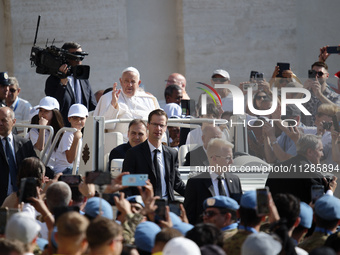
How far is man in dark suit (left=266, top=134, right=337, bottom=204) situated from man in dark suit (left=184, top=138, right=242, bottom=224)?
14.4 inches

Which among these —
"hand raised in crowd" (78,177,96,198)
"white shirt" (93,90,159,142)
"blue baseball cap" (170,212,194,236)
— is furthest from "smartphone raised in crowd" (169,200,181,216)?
"white shirt" (93,90,159,142)

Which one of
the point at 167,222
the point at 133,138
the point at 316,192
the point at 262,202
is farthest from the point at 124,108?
the point at 262,202

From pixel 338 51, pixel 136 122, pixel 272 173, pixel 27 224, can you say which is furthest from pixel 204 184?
pixel 338 51

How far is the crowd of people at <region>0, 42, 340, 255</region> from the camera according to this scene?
5.86 meters

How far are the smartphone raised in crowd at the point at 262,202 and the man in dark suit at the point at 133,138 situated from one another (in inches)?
126

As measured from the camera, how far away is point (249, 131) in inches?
381

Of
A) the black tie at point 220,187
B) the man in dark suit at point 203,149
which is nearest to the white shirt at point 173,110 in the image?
the man in dark suit at point 203,149

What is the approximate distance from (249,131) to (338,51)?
236cm

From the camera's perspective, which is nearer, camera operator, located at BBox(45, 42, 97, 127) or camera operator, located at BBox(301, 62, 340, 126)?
camera operator, located at BBox(301, 62, 340, 126)

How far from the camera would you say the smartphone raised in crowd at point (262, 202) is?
6.36 meters

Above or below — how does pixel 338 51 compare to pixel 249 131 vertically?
above

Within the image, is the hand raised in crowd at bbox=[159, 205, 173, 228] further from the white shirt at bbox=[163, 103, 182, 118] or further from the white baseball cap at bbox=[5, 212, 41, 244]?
the white shirt at bbox=[163, 103, 182, 118]

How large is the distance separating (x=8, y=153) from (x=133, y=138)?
125 cm

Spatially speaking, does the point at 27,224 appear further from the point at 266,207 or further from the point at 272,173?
the point at 272,173
